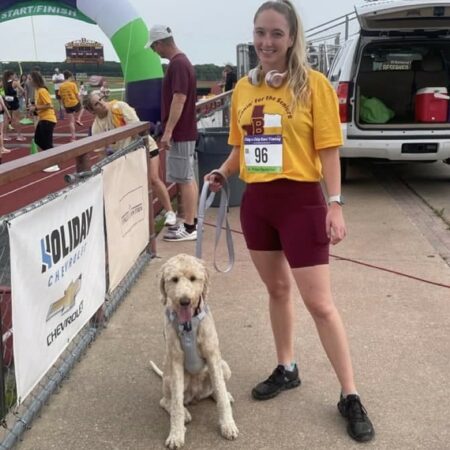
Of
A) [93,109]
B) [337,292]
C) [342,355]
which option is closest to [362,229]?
[337,292]

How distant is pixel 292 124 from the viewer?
259cm

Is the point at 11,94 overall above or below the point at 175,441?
above

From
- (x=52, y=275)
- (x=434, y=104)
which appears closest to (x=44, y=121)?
(x=434, y=104)

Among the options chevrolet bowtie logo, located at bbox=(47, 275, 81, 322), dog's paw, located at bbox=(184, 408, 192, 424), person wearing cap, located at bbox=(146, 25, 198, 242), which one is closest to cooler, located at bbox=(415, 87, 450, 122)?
person wearing cap, located at bbox=(146, 25, 198, 242)

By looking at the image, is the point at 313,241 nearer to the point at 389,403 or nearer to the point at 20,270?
the point at 389,403

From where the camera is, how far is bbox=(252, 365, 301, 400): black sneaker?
10.2ft

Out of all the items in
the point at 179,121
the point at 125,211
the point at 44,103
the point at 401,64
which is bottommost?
the point at 125,211

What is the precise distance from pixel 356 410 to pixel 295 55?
5.46 feet

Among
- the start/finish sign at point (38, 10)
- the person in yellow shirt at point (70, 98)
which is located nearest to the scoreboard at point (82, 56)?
the person in yellow shirt at point (70, 98)

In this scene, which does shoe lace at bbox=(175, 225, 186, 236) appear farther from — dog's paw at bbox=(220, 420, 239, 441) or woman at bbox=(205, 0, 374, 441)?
dog's paw at bbox=(220, 420, 239, 441)

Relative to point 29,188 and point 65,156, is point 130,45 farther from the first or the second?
point 65,156

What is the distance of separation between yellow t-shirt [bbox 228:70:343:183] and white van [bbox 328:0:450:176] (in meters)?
4.71

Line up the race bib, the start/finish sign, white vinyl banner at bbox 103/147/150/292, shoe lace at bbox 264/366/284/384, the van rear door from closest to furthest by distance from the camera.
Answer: the race bib, shoe lace at bbox 264/366/284/384, white vinyl banner at bbox 103/147/150/292, the van rear door, the start/finish sign

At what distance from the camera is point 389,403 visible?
3049 mm
